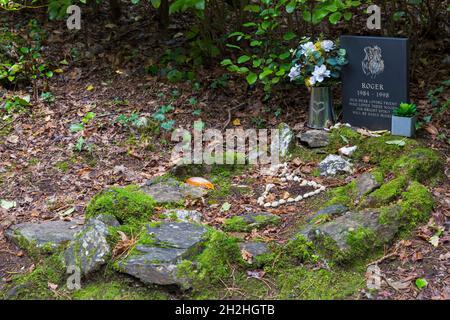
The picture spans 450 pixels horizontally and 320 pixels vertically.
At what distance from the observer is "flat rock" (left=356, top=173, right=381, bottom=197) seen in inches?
167

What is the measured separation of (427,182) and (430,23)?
2.66 metres

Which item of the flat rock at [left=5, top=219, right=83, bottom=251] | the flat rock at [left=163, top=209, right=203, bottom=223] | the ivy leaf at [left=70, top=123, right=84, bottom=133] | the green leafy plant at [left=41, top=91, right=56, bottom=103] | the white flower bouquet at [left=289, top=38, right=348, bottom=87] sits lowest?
the flat rock at [left=5, top=219, right=83, bottom=251]

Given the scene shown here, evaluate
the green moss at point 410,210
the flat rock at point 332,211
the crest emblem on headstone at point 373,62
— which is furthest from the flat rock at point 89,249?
the crest emblem on headstone at point 373,62

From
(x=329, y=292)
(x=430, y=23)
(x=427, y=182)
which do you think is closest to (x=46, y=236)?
(x=329, y=292)

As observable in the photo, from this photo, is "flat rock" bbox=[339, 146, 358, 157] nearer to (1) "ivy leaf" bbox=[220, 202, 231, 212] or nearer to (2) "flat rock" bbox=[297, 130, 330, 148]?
(2) "flat rock" bbox=[297, 130, 330, 148]

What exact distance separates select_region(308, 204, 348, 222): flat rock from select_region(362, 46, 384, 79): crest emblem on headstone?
1.63 meters

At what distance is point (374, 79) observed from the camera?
5289 mm

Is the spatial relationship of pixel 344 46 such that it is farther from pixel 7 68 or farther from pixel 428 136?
pixel 7 68

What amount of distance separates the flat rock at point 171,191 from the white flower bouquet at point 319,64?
1519 millimetres

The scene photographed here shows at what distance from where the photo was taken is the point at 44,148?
18.4 ft

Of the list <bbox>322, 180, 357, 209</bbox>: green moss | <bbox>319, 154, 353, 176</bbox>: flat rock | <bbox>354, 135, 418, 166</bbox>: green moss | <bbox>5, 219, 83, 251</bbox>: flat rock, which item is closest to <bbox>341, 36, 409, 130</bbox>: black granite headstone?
<bbox>354, 135, 418, 166</bbox>: green moss

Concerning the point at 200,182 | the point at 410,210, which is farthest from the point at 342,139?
the point at 410,210

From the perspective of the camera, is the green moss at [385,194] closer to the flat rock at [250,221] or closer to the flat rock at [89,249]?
the flat rock at [250,221]

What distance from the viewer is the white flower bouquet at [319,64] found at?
17.5 ft
